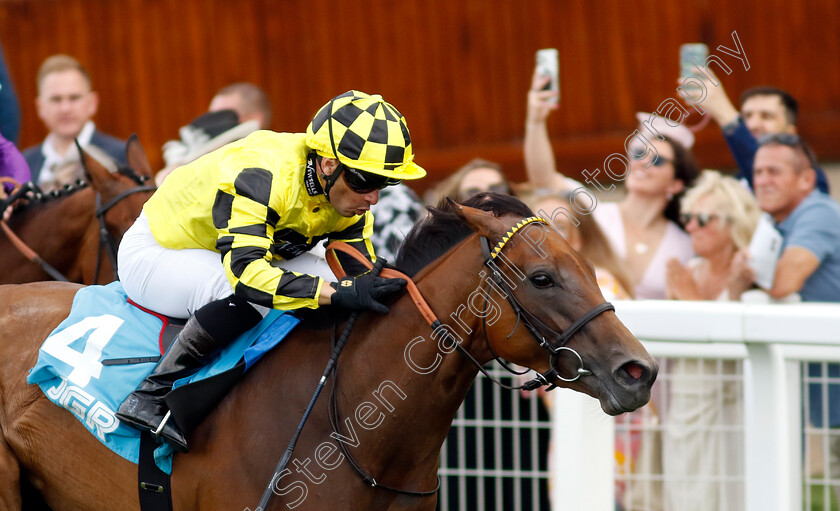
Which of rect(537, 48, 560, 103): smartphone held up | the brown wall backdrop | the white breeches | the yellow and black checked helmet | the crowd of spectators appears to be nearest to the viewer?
the yellow and black checked helmet

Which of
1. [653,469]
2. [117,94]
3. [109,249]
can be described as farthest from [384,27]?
[653,469]

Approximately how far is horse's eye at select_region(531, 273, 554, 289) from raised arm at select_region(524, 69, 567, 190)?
2.71 meters

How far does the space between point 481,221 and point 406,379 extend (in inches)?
21.6

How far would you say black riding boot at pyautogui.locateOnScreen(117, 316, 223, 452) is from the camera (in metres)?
3.34

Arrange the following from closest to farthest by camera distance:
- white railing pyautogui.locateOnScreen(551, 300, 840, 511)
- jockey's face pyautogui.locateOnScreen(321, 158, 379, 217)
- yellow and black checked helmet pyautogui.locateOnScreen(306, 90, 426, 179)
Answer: yellow and black checked helmet pyautogui.locateOnScreen(306, 90, 426, 179), jockey's face pyautogui.locateOnScreen(321, 158, 379, 217), white railing pyautogui.locateOnScreen(551, 300, 840, 511)

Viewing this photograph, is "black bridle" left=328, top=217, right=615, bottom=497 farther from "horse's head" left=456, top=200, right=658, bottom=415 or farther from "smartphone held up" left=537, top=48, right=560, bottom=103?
"smartphone held up" left=537, top=48, right=560, bottom=103

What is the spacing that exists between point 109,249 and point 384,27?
160 inches

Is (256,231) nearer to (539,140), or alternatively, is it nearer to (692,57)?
(539,140)

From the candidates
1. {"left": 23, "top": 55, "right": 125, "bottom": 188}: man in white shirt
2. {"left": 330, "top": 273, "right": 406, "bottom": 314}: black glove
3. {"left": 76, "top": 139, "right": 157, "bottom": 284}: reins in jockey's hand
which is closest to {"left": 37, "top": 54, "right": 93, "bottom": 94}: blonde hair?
{"left": 23, "top": 55, "right": 125, "bottom": 188}: man in white shirt

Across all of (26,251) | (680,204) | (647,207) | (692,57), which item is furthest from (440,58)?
(26,251)

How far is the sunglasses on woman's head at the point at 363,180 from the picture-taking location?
3.22 meters

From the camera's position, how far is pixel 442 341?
3211 mm

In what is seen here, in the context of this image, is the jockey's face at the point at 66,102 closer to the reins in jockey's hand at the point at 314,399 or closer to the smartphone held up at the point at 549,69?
the smartphone held up at the point at 549,69

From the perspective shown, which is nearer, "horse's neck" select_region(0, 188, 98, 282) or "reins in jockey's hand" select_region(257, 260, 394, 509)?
"reins in jockey's hand" select_region(257, 260, 394, 509)
